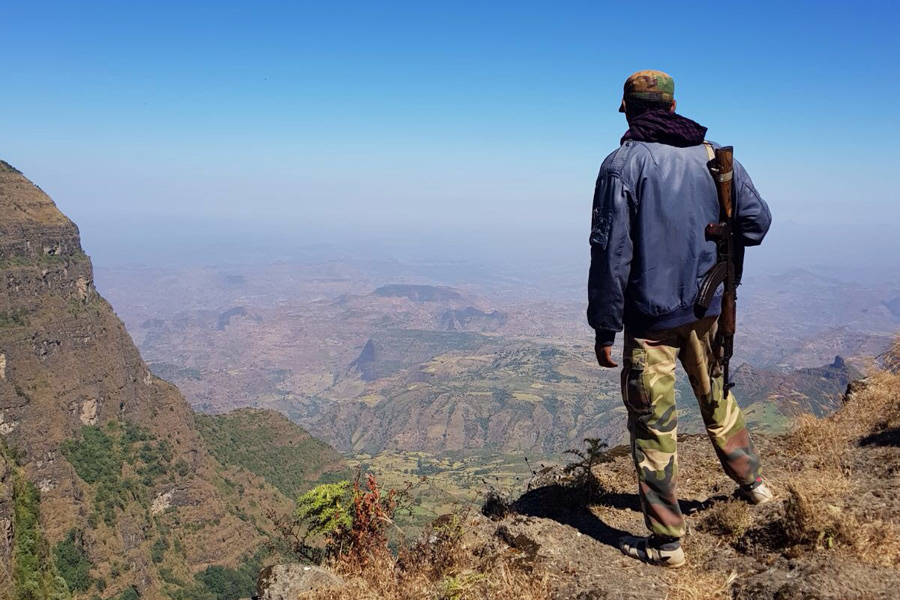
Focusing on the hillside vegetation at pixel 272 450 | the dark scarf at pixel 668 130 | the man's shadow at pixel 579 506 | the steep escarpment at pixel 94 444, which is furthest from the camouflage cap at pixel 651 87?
the hillside vegetation at pixel 272 450

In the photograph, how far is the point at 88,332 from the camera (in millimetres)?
98938

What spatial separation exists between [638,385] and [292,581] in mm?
2857

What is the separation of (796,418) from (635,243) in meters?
4.14

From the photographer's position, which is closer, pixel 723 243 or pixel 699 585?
pixel 699 585

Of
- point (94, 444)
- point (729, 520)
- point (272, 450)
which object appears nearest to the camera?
point (729, 520)

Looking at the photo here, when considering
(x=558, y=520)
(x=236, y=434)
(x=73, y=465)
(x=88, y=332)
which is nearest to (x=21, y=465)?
(x=73, y=465)

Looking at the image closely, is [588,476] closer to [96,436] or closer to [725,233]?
[725,233]

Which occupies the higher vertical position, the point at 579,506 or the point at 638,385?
the point at 638,385

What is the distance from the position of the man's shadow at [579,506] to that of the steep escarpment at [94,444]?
6600 centimetres

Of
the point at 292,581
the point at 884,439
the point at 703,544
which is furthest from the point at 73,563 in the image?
the point at 884,439

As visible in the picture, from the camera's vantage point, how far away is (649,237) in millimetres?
3809

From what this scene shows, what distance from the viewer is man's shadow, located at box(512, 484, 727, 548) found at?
4.71m

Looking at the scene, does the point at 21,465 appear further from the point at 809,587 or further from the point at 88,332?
the point at 809,587

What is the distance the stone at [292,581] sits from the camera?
3.91m
